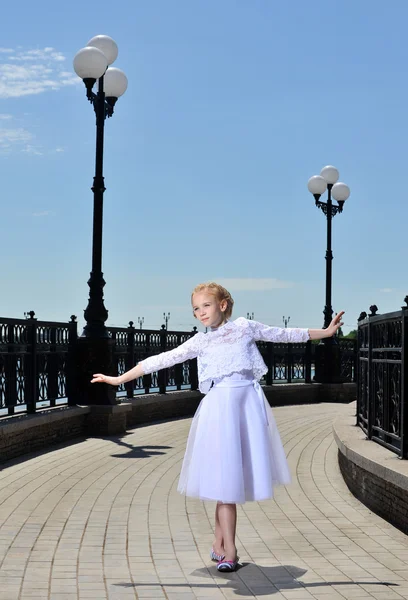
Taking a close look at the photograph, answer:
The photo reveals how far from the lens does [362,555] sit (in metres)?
6.78

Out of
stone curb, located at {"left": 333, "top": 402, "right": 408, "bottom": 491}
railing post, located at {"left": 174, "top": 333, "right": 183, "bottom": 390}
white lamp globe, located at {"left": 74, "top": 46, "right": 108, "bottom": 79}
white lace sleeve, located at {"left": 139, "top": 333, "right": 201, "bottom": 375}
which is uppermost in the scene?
white lamp globe, located at {"left": 74, "top": 46, "right": 108, "bottom": 79}

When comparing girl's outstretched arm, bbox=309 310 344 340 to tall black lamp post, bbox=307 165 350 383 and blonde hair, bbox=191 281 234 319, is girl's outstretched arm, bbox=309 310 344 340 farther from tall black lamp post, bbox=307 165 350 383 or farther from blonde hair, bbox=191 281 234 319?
tall black lamp post, bbox=307 165 350 383

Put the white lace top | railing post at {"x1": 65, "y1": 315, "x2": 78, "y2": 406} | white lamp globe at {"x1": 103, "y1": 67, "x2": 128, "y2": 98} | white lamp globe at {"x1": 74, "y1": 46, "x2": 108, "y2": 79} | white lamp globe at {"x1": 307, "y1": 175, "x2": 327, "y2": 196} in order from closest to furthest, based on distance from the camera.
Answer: the white lace top, railing post at {"x1": 65, "y1": 315, "x2": 78, "y2": 406}, white lamp globe at {"x1": 74, "y1": 46, "x2": 108, "y2": 79}, white lamp globe at {"x1": 103, "y1": 67, "x2": 128, "y2": 98}, white lamp globe at {"x1": 307, "y1": 175, "x2": 327, "y2": 196}

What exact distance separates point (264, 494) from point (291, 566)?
0.76 metres

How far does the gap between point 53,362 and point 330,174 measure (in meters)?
14.2

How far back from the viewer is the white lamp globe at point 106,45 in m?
16.3

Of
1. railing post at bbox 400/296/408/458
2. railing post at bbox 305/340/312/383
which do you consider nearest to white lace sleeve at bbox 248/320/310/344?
railing post at bbox 400/296/408/458

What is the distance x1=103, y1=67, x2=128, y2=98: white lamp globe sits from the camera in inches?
656

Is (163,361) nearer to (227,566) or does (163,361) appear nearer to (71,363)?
(227,566)

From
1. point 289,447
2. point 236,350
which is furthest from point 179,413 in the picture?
point 236,350

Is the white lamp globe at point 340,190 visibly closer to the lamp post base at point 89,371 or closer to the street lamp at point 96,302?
the street lamp at point 96,302

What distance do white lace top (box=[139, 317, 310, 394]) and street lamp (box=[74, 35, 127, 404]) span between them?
878 centimetres

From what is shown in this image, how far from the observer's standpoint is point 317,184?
26047 mm

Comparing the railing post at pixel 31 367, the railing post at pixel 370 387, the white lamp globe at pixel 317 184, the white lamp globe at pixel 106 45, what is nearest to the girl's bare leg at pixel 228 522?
the railing post at pixel 370 387
